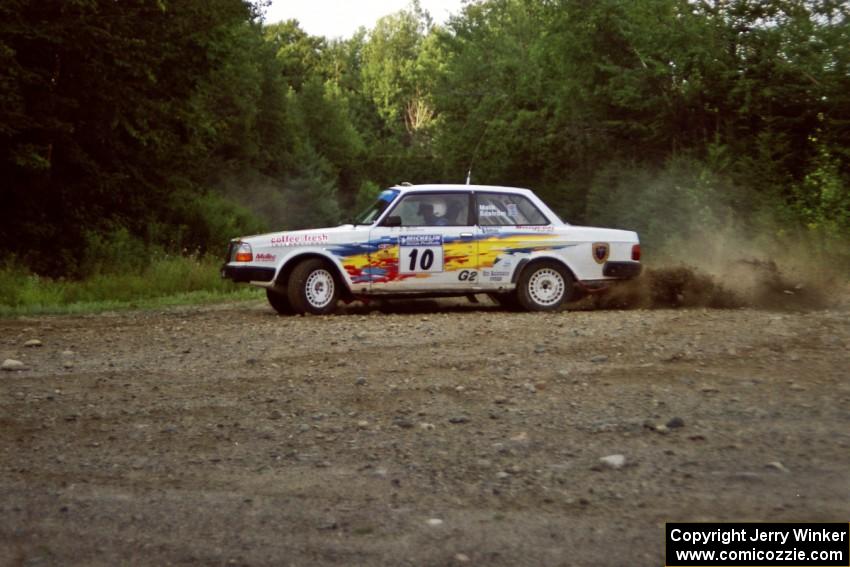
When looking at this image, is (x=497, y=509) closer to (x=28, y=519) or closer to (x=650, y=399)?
(x=28, y=519)

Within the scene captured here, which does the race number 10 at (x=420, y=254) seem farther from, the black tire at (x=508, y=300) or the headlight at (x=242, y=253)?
the headlight at (x=242, y=253)

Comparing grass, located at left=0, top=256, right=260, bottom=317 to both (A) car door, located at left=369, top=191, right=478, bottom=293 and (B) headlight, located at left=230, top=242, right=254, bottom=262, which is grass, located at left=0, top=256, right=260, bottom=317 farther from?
(A) car door, located at left=369, top=191, right=478, bottom=293

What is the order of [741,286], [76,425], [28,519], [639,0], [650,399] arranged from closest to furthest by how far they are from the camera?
[28,519], [76,425], [650,399], [741,286], [639,0]

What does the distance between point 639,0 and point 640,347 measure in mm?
27651

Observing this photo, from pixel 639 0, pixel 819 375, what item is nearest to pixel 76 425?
pixel 819 375

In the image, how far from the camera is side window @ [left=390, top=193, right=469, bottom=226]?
15391mm

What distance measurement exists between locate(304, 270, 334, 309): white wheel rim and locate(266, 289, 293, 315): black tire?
1.57 ft

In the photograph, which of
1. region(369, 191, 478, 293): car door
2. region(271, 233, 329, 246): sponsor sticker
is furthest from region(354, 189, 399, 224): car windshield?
region(271, 233, 329, 246): sponsor sticker

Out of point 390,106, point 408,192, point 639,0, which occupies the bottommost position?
point 408,192

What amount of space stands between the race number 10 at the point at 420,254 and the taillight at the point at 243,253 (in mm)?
1896

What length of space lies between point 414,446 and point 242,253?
884 centimetres

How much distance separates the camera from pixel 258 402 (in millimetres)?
8156

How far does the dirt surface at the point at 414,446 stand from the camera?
486 centimetres

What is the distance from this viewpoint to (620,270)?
15.7m
